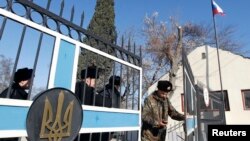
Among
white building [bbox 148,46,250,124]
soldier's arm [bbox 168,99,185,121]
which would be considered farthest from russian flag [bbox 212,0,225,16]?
soldier's arm [bbox 168,99,185,121]

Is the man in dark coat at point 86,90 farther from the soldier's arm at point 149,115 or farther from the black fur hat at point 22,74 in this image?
the soldier's arm at point 149,115

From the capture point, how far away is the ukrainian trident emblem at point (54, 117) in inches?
68.1

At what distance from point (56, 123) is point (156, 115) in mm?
2178

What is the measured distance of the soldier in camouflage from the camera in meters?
3.80

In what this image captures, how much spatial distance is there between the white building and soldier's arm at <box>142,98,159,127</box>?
41.2 feet

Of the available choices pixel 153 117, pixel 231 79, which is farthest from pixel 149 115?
pixel 231 79

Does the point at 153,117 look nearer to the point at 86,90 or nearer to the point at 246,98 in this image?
the point at 86,90

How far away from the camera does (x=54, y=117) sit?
1887mm

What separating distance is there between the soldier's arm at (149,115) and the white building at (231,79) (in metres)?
12.6

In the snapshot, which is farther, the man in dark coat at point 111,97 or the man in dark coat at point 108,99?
the man in dark coat at point 111,97

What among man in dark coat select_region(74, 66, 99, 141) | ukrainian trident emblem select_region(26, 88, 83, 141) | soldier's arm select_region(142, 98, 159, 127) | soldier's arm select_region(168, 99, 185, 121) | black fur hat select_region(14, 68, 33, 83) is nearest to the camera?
ukrainian trident emblem select_region(26, 88, 83, 141)

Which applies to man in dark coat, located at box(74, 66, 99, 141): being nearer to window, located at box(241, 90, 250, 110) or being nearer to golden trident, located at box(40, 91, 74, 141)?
golden trident, located at box(40, 91, 74, 141)

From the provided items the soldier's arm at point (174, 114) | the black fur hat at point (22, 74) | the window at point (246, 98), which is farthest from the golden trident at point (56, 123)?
the window at point (246, 98)

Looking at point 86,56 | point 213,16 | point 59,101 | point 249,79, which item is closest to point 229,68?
point 249,79
